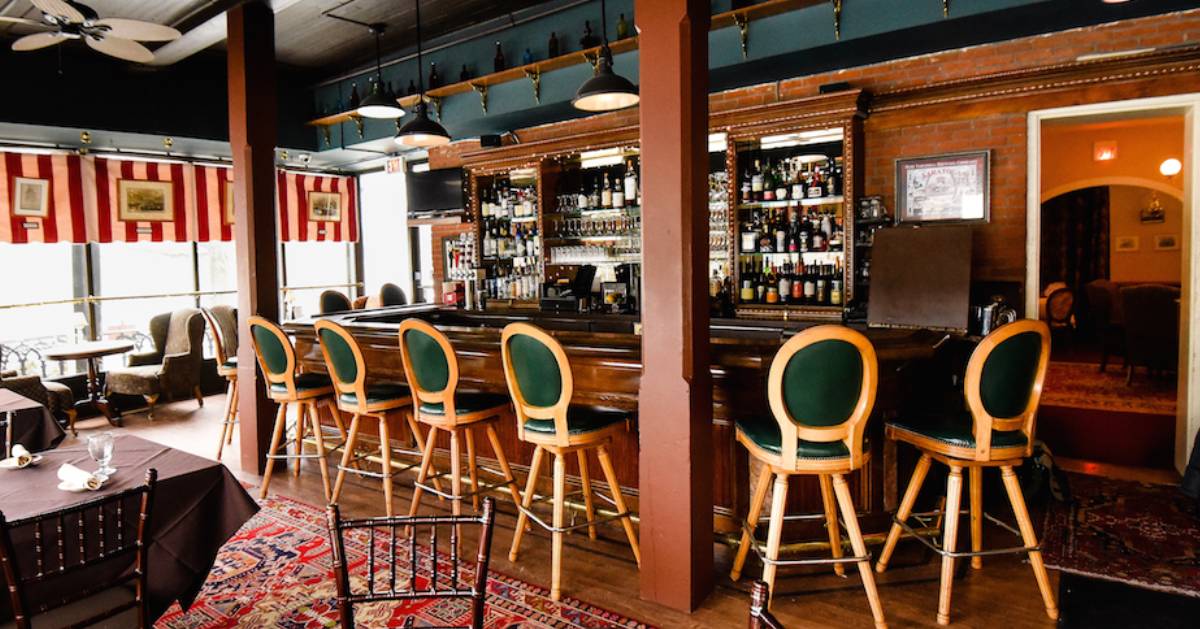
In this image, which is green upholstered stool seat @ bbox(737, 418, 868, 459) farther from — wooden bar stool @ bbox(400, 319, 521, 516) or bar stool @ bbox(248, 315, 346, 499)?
bar stool @ bbox(248, 315, 346, 499)

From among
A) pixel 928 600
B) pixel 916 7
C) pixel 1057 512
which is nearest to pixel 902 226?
pixel 916 7

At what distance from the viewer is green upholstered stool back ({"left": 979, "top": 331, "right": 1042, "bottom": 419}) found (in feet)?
9.18

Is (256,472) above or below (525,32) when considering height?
below

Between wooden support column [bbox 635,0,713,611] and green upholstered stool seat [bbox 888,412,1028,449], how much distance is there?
0.89 meters

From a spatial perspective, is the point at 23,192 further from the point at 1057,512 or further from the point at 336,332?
the point at 1057,512

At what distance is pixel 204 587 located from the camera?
10.8 ft

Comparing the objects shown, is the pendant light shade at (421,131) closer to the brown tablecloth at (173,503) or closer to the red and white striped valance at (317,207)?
the brown tablecloth at (173,503)

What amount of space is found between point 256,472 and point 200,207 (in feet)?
15.1

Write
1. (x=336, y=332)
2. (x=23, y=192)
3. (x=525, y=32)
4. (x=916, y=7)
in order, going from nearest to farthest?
1. (x=336, y=332)
2. (x=916, y=7)
3. (x=525, y=32)
4. (x=23, y=192)

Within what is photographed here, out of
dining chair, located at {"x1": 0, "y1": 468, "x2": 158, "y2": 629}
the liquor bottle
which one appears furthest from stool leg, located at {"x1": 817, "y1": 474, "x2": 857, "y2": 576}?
the liquor bottle

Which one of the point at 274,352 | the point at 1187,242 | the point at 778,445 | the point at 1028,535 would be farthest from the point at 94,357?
the point at 1187,242

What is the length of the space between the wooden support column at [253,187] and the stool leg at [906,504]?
406 cm

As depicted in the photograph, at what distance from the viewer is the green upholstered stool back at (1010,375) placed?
9.18 ft

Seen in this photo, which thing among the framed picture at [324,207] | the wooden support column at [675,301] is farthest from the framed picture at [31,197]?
the wooden support column at [675,301]
